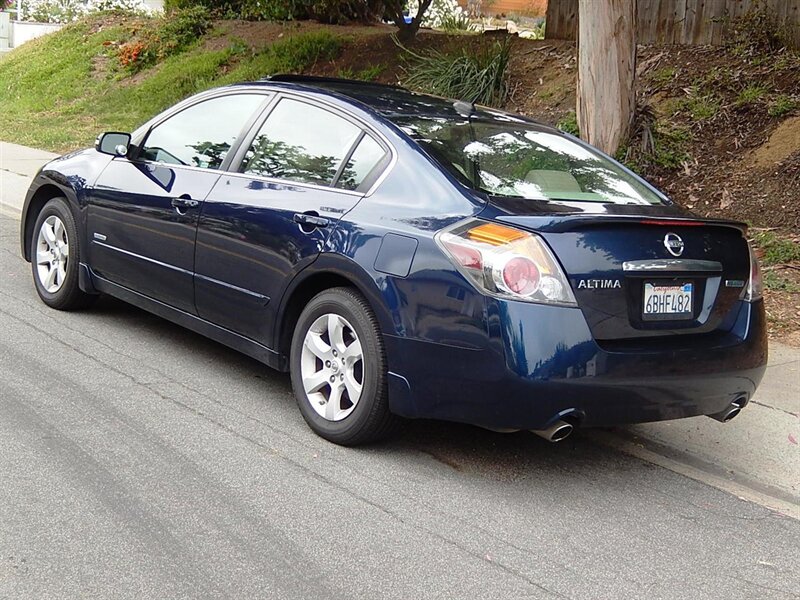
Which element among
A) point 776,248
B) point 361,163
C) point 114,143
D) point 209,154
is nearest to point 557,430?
point 361,163

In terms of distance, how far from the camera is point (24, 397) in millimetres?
5160

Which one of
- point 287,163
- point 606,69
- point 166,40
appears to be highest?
point 166,40

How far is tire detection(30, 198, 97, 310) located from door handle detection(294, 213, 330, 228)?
7.53ft

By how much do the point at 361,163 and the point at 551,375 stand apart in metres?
1.51

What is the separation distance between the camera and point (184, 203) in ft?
18.4

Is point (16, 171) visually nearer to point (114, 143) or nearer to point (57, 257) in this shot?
point (57, 257)

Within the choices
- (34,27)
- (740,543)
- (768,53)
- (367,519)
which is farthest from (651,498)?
(34,27)

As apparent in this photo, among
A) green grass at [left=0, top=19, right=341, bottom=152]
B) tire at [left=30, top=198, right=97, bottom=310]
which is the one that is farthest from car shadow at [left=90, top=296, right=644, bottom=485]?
green grass at [left=0, top=19, right=341, bottom=152]

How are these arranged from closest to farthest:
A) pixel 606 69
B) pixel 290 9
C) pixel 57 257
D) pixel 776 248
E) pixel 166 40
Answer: pixel 57 257 → pixel 776 248 → pixel 606 69 → pixel 290 9 → pixel 166 40

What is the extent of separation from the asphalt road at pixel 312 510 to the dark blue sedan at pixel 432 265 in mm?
348

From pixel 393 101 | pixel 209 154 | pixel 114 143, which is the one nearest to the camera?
pixel 393 101

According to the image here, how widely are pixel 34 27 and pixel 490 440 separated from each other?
2458 centimetres

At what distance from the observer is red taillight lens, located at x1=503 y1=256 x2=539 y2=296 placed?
409 centimetres

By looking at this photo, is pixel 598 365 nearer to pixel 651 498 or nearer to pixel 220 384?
pixel 651 498
